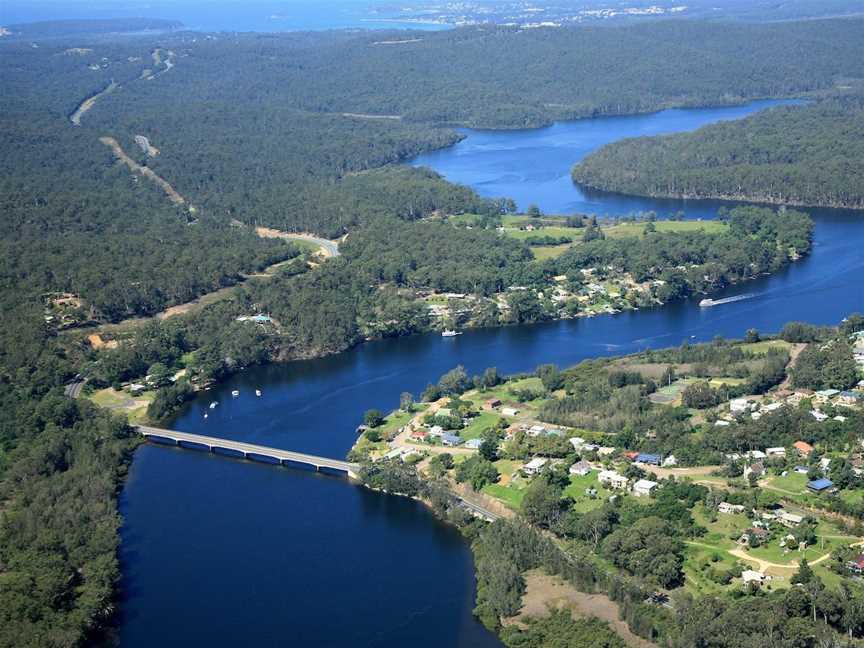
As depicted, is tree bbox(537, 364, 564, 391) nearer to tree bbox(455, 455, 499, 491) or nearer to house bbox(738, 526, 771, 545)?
tree bbox(455, 455, 499, 491)

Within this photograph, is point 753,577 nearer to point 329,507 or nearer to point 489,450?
point 489,450

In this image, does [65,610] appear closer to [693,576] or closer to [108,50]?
[693,576]

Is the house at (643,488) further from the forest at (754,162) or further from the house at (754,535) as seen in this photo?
the forest at (754,162)

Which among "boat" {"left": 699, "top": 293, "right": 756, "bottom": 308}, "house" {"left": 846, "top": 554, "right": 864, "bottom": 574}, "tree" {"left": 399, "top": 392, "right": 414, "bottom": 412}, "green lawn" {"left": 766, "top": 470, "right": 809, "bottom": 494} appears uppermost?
"house" {"left": 846, "top": 554, "right": 864, "bottom": 574}

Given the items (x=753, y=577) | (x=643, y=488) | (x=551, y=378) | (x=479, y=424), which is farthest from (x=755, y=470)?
(x=551, y=378)

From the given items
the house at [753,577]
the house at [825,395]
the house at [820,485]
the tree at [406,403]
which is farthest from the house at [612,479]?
the tree at [406,403]

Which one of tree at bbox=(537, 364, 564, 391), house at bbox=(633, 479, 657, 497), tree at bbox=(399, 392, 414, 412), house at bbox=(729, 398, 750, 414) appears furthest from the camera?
tree at bbox=(537, 364, 564, 391)

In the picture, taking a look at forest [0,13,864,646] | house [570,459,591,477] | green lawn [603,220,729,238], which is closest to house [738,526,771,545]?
house [570,459,591,477]
